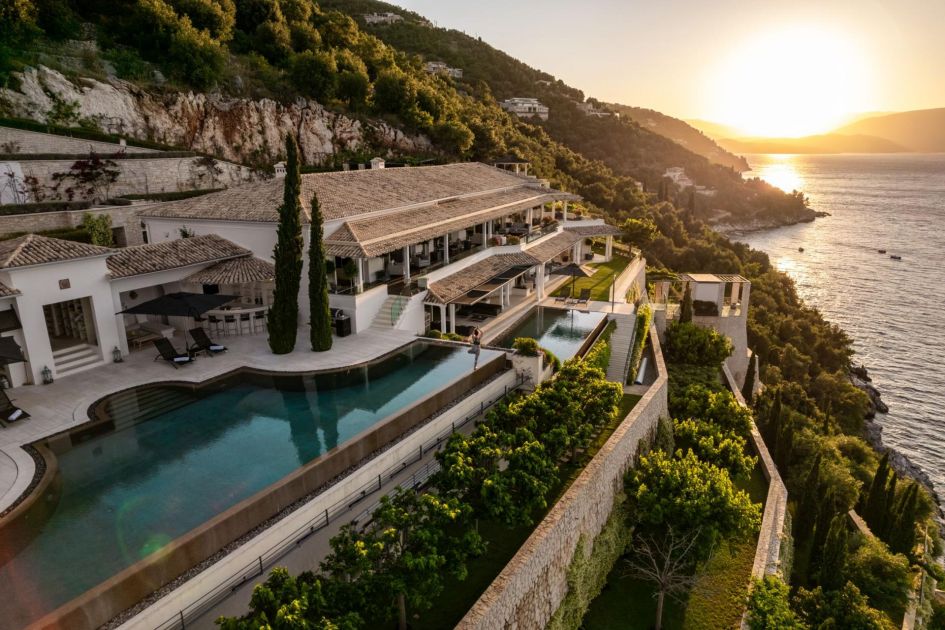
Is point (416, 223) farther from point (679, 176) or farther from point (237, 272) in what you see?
point (679, 176)

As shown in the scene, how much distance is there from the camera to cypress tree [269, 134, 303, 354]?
21844mm

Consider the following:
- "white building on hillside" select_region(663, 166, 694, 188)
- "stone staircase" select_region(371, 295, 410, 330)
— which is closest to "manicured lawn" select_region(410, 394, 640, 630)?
"stone staircase" select_region(371, 295, 410, 330)

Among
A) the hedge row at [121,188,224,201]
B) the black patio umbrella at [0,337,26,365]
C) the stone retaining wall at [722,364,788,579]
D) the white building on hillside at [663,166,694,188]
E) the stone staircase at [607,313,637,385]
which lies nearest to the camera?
the black patio umbrella at [0,337,26,365]

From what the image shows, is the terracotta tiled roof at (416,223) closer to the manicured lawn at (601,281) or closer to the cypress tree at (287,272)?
the cypress tree at (287,272)

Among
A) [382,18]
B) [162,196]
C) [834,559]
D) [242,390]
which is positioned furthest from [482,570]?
[382,18]

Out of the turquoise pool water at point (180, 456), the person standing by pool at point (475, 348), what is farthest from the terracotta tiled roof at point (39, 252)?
the person standing by pool at point (475, 348)

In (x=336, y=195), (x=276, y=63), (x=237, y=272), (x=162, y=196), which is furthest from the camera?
(x=276, y=63)

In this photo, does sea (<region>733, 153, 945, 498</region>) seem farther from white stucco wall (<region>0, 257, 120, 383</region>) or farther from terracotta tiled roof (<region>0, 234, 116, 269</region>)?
terracotta tiled roof (<region>0, 234, 116, 269</region>)

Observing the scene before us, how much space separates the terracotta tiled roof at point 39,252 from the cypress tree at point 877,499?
116 feet

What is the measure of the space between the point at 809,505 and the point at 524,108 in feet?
365

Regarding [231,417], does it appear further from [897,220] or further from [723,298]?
[897,220]

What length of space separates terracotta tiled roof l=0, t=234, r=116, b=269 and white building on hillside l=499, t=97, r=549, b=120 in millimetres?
108951

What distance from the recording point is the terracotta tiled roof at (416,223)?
25.7 metres

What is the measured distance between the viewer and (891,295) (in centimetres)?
7325
